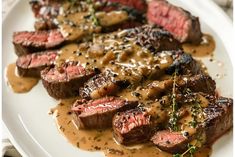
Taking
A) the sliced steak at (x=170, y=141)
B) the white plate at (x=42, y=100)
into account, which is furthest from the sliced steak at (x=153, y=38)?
the sliced steak at (x=170, y=141)

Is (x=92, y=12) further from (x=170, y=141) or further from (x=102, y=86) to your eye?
(x=170, y=141)

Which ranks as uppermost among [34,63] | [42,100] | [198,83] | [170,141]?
[198,83]

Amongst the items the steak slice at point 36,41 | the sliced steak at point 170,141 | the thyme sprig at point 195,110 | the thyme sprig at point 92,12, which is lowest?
the steak slice at point 36,41

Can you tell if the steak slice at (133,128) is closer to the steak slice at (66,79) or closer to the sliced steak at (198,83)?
the sliced steak at (198,83)

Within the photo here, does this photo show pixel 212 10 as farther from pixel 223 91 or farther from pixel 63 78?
pixel 63 78

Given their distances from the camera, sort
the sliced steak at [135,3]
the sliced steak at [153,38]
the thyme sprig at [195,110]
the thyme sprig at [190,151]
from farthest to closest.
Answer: the sliced steak at [135,3] < the sliced steak at [153,38] < the thyme sprig at [195,110] < the thyme sprig at [190,151]

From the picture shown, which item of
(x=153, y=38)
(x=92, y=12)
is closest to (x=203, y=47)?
(x=153, y=38)
